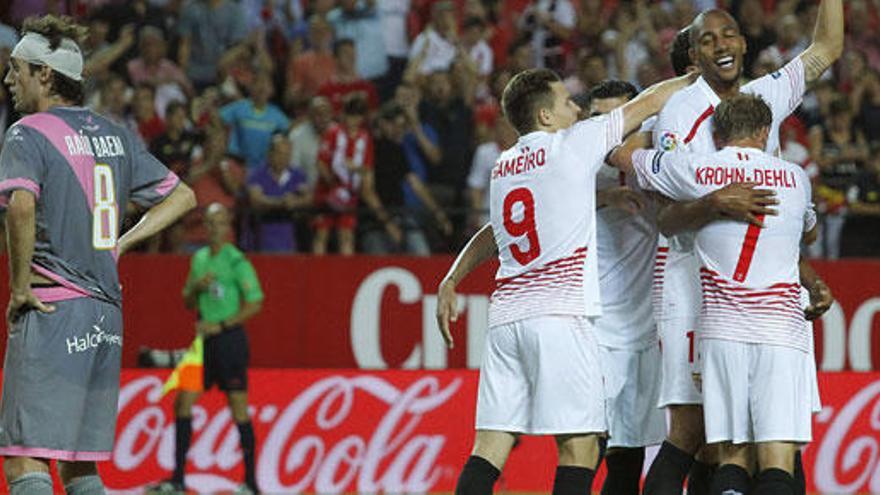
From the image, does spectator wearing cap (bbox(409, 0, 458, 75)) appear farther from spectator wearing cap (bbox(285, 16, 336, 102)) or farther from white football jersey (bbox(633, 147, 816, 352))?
white football jersey (bbox(633, 147, 816, 352))

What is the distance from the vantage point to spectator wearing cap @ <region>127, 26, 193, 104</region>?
15.6m

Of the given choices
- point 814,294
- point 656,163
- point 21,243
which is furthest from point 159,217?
point 814,294

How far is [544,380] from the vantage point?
24.5 ft

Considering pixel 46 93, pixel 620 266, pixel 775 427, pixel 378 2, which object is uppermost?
pixel 378 2

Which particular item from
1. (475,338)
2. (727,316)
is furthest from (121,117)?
(727,316)

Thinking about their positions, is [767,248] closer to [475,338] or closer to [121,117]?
[475,338]

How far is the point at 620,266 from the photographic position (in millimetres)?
8281

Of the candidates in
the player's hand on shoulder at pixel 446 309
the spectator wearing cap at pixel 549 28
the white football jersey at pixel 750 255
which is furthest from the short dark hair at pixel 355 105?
the white football jersey at pixel 750 255

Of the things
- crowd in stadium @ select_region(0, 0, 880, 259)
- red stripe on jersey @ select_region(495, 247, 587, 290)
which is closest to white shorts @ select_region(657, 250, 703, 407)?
red stripe on jersey @ select_region(495, 247, 587, 290)

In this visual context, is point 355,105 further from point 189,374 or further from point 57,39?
point 57,39

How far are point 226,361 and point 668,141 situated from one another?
20.0 feet

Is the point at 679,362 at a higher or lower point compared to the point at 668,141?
lower

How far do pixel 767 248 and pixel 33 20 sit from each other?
3.06 meters

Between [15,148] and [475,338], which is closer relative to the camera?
[15,148]
